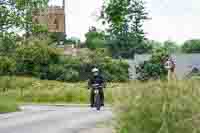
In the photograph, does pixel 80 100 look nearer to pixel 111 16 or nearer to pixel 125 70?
pixel 111 16

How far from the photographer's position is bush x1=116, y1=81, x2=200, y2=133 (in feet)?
33.0

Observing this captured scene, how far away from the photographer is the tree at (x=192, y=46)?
107 metres

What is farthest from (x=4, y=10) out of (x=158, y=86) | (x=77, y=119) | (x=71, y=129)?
(x=158, y=86)

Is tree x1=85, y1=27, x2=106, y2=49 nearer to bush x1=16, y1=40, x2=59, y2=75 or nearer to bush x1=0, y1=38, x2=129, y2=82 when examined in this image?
Result: bush x1=0, y1=38, x2=129, y2=82

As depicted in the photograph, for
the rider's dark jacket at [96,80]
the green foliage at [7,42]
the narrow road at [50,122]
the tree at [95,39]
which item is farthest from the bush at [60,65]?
the narrow road at [50,122]

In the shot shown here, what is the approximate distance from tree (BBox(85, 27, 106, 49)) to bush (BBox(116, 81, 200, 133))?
67.7 meters

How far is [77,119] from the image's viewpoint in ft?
72.0

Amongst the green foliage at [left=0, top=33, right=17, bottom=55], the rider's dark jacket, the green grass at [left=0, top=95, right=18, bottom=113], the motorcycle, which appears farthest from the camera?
the green grass at [left=0, top=95, right=18, bottom=113]

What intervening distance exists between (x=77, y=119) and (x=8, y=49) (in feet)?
26.4

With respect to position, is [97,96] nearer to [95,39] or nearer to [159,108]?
[159,108]

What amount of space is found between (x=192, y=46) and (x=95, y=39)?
26.8 m

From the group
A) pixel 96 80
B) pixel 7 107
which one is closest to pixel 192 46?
pixel 7 107

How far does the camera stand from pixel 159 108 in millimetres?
10805

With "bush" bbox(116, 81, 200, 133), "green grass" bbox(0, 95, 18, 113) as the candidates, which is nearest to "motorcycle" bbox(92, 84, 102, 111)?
"green grass" bbox(0, 95, 18, 113)
